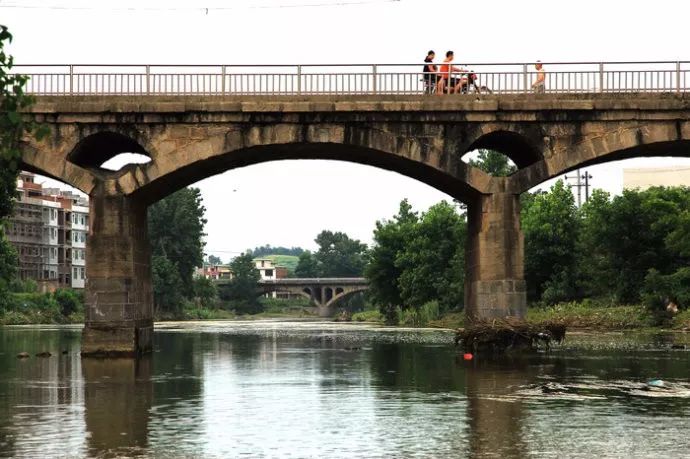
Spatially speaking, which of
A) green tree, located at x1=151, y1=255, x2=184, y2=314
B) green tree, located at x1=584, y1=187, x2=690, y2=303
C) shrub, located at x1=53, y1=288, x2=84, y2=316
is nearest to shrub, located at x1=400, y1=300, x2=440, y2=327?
green tree, located at x1=584, y1=187, x2=690, y2=303

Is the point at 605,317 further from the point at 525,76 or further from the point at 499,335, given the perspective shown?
the point at 525,76

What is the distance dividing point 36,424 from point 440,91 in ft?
76.3

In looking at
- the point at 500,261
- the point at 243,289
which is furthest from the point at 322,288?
the point at 500,261

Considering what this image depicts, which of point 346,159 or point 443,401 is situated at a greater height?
point 346,159

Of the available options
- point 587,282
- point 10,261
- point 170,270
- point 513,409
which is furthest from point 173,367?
point 170,270

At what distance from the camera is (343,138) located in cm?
4119

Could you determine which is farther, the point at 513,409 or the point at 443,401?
the point at 443,401

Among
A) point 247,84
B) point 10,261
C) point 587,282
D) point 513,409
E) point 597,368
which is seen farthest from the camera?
point 10,261

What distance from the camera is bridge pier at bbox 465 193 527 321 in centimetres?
4097

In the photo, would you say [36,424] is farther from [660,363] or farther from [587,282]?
[587,282]

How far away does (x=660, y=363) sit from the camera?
36.4m

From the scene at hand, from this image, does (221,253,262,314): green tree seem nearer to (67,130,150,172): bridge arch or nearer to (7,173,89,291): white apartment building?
(7,173,89,291): white apartment building

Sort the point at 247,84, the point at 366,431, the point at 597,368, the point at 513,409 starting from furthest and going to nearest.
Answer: the point at 247,84
the point at 597,368
the point at 513,409
the point at 366,431

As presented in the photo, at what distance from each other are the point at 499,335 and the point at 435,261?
2076 inches
